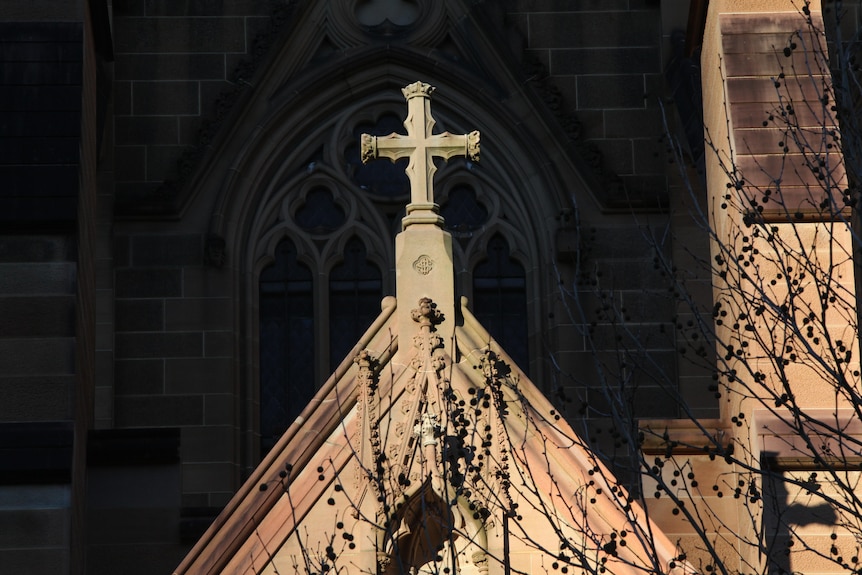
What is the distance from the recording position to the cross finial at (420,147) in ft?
46.8

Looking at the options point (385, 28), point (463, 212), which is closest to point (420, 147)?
point (463, 212)

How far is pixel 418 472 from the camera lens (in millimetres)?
13375

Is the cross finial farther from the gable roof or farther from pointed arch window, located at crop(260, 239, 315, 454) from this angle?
pointed arch window, located at crop(260, 239, 315, 454)

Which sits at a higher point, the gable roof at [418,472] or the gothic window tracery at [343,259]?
the gothic window tracery at [343,259]

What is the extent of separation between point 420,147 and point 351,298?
451cm

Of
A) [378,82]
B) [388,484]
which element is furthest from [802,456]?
[378,82]

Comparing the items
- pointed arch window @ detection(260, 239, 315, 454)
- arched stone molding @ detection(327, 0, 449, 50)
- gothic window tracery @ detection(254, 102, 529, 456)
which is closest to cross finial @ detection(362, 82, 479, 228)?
gothic window tracery @ detection(254, 102, 529, 456)

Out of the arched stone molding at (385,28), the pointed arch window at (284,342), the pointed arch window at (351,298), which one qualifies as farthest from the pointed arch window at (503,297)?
the arched stone molding at (385,28)

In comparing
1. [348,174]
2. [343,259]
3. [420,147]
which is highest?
[348,174]

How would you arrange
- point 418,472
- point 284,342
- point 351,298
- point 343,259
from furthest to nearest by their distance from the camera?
point 343,259, point 351,298, point 284,342, point 418,472

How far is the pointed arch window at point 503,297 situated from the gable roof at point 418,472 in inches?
181

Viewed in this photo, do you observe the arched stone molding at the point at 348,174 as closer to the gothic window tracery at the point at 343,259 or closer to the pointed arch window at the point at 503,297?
the gothic window tracery at the point at 343,259

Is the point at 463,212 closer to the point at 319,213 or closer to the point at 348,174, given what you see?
the point at 348,174

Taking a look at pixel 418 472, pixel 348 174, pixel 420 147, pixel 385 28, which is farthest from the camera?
pixel 385 28
